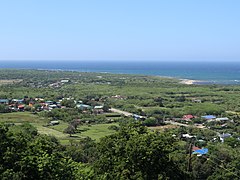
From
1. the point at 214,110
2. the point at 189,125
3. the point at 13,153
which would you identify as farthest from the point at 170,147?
the point at 214,110

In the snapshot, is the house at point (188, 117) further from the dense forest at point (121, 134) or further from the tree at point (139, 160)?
the tree at point (139, 160)

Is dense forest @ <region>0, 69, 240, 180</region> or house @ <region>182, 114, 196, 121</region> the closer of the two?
dense forest @ <region>0, 69, 240, 180</region>

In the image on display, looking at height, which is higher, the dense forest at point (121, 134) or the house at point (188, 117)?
the dense forest at point (121, 134)

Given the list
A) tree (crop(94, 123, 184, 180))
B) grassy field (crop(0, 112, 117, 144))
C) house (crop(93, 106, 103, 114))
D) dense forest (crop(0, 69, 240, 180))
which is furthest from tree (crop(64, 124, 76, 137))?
tree (crop(94, 123, 184, 180))

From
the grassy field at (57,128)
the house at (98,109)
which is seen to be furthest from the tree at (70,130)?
the house at (98,109)

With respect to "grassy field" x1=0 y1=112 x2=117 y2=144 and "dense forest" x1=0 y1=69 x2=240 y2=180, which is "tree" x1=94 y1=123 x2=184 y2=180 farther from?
"grassy field" x1=0 y1=112 x2=117 y2=144

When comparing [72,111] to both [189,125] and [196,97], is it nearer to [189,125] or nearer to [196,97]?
[189,125]
